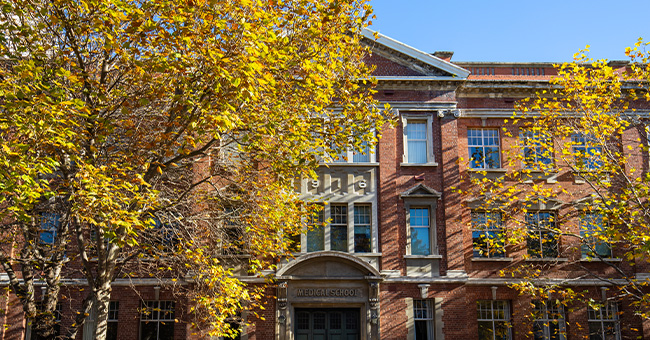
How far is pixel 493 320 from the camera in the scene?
2164 cm

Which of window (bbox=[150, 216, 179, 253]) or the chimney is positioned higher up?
the chimney

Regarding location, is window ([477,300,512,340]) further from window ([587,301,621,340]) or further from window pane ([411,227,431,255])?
window ([587,301,621,340])

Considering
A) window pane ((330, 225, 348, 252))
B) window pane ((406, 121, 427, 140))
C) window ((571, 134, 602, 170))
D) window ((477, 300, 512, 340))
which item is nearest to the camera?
window ((571, 134, 602, 170))

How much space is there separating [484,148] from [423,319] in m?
7.17

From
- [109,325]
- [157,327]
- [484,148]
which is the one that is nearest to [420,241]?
[484,148]

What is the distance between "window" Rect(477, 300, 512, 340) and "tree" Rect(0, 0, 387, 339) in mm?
9618

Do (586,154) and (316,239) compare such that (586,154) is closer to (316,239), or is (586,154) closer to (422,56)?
(422,56)

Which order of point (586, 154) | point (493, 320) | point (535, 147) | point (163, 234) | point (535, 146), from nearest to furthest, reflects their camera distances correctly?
point (586, 154) → point (535, 146) → point (535, 147) → point (163, 234) → point (493, 320)

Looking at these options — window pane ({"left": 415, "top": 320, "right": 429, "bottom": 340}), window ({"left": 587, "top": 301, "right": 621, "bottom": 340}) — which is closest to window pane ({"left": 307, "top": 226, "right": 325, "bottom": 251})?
window pane ({"left": 415, "top": 320, "right": 429, "bottom": 340})

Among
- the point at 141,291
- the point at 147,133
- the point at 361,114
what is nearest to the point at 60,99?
the point at 147,133

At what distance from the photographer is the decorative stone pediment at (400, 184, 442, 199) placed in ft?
72.8

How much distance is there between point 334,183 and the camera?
22406 mm

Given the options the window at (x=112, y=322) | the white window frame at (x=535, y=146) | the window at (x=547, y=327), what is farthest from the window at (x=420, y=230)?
the window at (x=112, y=322)

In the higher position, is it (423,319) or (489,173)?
(489,173)
